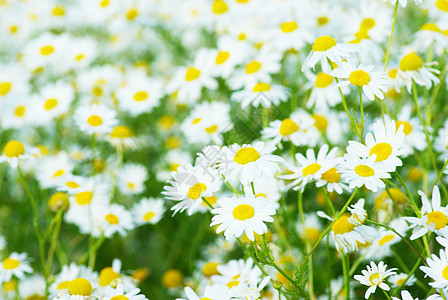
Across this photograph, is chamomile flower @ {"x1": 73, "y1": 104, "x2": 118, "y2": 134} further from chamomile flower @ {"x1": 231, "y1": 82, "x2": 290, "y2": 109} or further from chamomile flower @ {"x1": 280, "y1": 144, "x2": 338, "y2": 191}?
chamomile flower @ {"x1": 280, "y1": 144, "x2": 338, "y2": 191}

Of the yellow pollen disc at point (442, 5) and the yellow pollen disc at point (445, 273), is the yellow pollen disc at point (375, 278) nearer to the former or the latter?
the yellow pollen disc at point (445, 273)

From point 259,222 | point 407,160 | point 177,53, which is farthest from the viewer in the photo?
point 177,53

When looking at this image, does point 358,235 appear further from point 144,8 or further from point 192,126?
point 144,8

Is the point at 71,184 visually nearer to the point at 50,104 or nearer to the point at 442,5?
the point at 50,104

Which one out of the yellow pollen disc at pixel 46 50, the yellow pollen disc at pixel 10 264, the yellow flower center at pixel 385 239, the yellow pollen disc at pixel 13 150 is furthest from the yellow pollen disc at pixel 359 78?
the yellow pollen disc at pixel 46 50

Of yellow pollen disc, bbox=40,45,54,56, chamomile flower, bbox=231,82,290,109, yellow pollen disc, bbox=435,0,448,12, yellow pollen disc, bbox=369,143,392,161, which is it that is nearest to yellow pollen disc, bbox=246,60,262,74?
chamomile flower, bbox=231,82,290,109

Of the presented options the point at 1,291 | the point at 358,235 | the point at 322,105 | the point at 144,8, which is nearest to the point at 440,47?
the point at 322,105

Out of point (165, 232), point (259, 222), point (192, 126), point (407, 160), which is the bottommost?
point (165, 232)

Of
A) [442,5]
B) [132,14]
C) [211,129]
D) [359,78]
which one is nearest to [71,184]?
[211,129]
